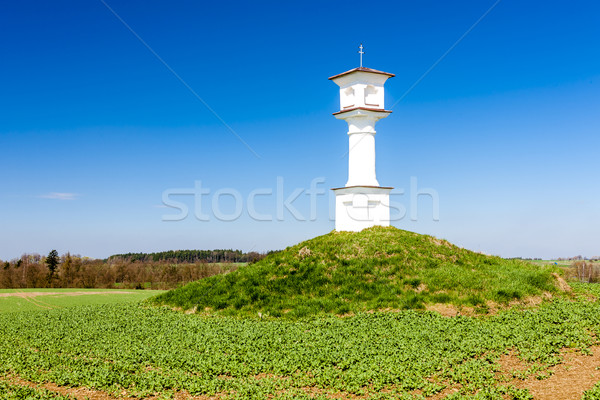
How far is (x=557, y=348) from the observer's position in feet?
46.6

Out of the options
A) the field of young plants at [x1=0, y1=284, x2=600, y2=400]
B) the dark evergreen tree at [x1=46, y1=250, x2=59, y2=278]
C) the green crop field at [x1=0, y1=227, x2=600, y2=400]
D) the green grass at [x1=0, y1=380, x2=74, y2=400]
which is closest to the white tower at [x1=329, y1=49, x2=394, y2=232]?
the green crop field at [x1=0, y1=227, x2=600, y2=400]

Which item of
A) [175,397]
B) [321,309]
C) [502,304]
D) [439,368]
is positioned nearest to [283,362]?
[175,397]

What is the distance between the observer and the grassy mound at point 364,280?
70.9ft

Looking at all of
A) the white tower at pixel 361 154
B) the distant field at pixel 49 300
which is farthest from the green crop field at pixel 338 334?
the distant field at pixel 49 300

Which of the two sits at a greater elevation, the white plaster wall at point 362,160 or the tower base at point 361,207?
the white plaster wall at point 362,160

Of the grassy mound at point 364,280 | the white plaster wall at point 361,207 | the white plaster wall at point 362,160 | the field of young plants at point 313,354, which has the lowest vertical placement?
the field of young plants at point 313,354

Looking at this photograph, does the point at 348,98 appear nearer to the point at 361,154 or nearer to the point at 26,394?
the point at 361,154

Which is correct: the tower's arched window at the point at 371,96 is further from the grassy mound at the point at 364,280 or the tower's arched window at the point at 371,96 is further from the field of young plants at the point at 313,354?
the field of young plants at the point at 313,354

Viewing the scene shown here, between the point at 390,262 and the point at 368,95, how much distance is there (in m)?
11.3

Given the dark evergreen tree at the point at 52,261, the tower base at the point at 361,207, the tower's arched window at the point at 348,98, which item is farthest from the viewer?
the dark evergreen tree at the point at 52,261

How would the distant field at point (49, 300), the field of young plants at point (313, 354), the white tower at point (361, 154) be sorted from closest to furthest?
the field of young plants at point (313, 354), the white tower at point (361, 154), the distant field at point (49, 300)

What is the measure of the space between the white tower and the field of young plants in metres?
9.87

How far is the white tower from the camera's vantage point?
1148 inches

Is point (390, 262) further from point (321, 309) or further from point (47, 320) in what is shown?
point (47, 320)
